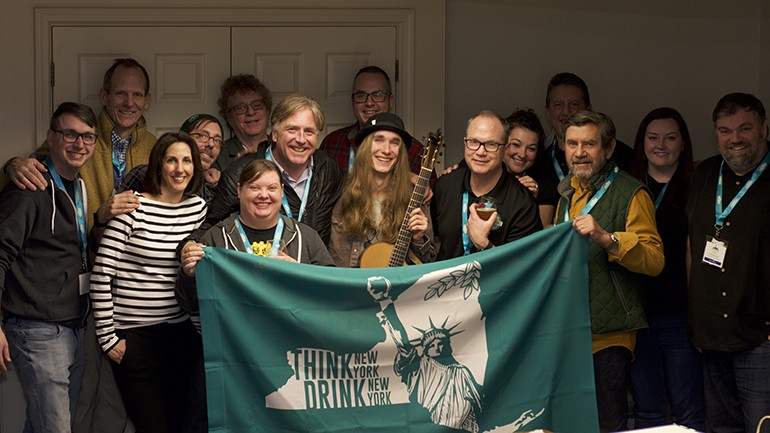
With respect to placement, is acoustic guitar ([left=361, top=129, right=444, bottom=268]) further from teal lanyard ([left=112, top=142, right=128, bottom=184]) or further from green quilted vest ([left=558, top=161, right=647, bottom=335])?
teal lanyard ([left=112, top=142, right=128, bottom=184])

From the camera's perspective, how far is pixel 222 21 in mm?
6508

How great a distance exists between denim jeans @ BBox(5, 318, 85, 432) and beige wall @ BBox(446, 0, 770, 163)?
2.89 metres

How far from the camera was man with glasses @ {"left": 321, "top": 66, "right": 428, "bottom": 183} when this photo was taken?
19.1 feet

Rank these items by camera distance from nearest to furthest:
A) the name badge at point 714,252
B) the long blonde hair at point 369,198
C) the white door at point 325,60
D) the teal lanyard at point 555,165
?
the name badge at point 714,252 → the long blonde hair at point 369,198 → the teal lanyard at point 555,165 → the white door at point 325,60

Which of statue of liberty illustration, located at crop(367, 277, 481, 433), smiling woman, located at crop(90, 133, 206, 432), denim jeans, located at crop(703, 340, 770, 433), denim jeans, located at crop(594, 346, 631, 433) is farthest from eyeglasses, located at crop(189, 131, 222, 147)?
denim jeans, located at crop(703, 340, 770, 433)

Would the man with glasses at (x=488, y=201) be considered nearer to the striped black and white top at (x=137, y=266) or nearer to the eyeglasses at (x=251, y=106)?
→ the striped black and white top at (x=137, y=266)

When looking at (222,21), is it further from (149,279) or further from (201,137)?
(149,279)

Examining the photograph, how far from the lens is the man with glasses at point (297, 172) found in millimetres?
4984

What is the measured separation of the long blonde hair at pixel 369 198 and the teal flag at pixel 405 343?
481mm

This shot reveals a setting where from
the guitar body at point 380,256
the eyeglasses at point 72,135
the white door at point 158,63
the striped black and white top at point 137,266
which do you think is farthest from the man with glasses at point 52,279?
the white door at point 158,63

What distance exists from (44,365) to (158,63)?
7.47 feet

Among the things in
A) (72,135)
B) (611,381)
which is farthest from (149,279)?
(611,381)

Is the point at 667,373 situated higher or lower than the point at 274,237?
lower

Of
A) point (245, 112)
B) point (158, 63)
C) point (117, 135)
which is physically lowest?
point (117, 135)
